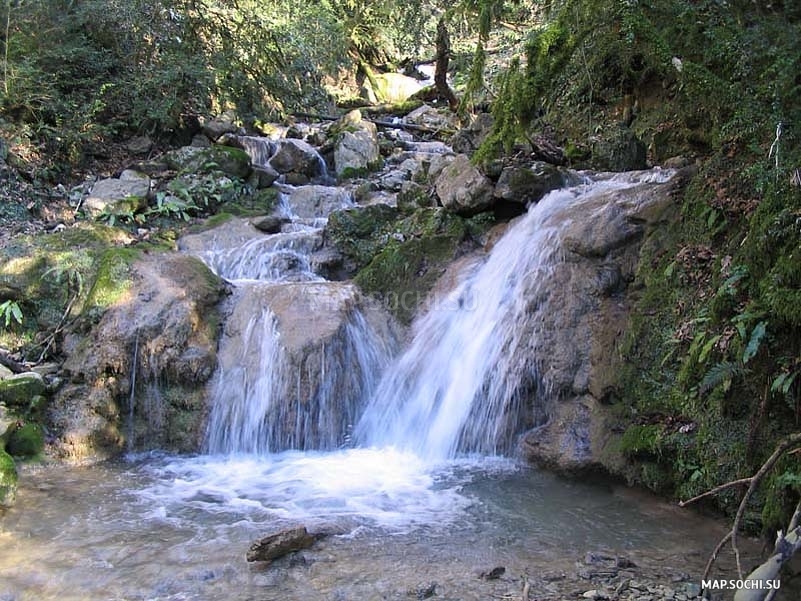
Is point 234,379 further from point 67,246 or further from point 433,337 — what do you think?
point 67,246

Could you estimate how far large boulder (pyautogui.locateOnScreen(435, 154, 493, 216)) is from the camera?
370 inches

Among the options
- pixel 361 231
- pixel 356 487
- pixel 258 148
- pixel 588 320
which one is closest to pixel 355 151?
pixel 258 148

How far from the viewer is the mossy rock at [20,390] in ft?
23.8

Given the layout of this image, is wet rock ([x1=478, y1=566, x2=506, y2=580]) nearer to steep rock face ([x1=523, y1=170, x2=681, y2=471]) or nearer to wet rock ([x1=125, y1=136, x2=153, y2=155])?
steep rock face ([x1=523, y1=170, x2=681, y2=471])

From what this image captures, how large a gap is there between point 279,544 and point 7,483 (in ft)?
8.84

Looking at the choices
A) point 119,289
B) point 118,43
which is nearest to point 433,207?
point 119,289

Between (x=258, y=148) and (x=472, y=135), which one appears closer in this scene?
(x=472, y=135)

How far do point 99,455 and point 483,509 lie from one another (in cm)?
421

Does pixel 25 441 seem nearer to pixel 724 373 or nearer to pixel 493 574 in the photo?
pixel 493 574

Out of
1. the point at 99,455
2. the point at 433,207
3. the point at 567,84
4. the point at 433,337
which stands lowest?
the point at 99,455

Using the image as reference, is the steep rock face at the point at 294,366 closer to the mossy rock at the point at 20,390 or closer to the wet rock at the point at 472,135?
the mossy rock at the point at 20,390

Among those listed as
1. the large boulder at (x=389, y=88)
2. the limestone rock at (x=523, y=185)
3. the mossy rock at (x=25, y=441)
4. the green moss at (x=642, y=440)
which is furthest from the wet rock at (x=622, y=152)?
the large boulder at (x=389, y=88)

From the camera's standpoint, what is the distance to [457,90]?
2016 cm

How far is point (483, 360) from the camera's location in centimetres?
753
